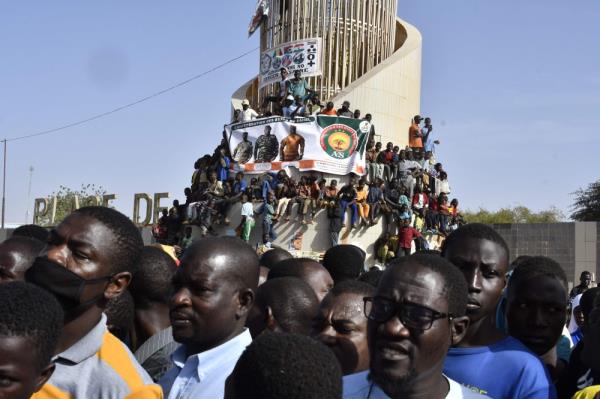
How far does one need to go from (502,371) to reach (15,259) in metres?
2.53

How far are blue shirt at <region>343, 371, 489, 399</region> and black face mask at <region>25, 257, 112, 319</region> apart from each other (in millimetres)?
1066

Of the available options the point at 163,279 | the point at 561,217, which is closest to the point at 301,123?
the point at 163,279

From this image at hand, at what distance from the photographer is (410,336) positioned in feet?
9.73

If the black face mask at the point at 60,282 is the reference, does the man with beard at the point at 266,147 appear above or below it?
above

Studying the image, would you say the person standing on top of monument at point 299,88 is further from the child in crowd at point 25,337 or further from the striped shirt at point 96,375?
the child in crowd at point 25,337

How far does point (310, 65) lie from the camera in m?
25.1

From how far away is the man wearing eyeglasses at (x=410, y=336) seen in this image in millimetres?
2934

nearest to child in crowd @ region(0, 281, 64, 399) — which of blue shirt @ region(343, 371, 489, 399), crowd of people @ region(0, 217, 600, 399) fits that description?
crowd of people @ region(0, 217, 600, 399)

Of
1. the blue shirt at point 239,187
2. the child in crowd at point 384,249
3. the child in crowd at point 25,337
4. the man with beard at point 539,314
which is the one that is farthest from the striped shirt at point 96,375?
the blue shirt at point 239,187

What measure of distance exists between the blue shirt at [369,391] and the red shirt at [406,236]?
1778 cm

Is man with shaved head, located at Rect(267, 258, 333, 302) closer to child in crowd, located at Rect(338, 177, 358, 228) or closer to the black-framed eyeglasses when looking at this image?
the black-framed eyeglasses

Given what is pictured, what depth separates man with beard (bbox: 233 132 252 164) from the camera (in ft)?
73.7

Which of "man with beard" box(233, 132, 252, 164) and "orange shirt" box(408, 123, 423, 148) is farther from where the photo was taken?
"orange shirt" box(408, 123, 423, 148)

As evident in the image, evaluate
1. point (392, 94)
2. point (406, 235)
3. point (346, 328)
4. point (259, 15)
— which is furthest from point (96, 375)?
point (259, 15)
